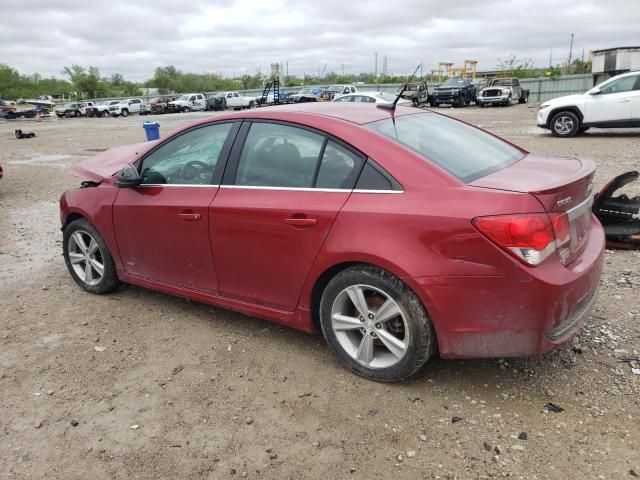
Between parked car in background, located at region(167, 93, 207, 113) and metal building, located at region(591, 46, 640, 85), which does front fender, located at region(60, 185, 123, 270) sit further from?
parked car in background, located at region(167, 93, 207, 113)

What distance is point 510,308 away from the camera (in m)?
2.66

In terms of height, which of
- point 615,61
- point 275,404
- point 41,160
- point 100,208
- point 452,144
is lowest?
point 275,404

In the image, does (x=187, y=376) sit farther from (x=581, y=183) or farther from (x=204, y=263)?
(x=581, y=183)

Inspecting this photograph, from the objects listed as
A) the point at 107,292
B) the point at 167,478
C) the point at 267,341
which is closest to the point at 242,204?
the point at 267,341

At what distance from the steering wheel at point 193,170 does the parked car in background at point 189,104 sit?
44.1 m

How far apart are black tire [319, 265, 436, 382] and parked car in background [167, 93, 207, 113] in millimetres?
45340

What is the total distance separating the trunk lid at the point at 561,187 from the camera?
107 inches

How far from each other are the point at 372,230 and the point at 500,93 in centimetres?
3316

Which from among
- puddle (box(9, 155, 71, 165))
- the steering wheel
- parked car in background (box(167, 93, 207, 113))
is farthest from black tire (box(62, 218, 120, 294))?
parked car in background (box(167, 93, 207, 113))

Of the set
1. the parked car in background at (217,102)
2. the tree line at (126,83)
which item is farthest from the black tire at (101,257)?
the tree line at (126,83)

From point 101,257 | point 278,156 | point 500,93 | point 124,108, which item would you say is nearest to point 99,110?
point 124,108

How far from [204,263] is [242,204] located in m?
0.58

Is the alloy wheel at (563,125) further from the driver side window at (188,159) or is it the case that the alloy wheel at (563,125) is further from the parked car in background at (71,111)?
the parked car in background at (71,111)

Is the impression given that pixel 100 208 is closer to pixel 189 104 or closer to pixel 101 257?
pixel 101 257
